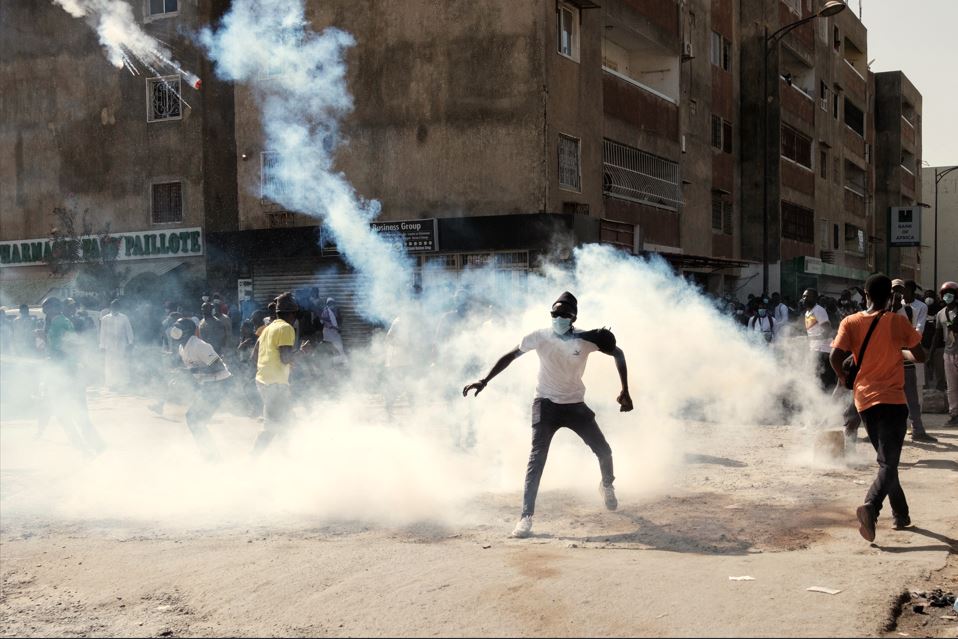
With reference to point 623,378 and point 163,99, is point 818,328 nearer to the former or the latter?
point 623,378

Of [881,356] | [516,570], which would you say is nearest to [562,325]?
[516,570]

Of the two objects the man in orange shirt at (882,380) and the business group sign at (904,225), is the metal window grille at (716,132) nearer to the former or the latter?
the business group sign at (904,225)

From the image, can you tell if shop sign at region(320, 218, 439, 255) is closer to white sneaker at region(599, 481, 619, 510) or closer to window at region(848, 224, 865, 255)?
white sneaker at region(599, 481, 619, 510)

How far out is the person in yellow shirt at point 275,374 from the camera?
849 centimetres

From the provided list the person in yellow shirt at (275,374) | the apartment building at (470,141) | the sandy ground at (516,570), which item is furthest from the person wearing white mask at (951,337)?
the apartment building at (470,141)

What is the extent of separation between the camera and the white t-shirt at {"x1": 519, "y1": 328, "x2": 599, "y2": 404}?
6785 millimetres

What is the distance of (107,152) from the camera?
971 inches

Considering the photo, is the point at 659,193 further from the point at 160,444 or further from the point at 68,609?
the point at 68,609

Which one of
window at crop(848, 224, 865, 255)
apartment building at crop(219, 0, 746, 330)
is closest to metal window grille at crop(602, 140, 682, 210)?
apartment building at crop(219, 0, 746, 330)

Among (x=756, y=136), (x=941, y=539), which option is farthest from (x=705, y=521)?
(x=756, y=136)

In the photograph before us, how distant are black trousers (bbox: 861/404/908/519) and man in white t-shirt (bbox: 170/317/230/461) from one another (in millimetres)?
5684

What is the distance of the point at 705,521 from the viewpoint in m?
6.84

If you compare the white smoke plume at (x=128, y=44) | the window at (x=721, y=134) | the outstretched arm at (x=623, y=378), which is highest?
the white smoke plume at (x=128, y=44)

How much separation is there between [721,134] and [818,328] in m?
20.5
